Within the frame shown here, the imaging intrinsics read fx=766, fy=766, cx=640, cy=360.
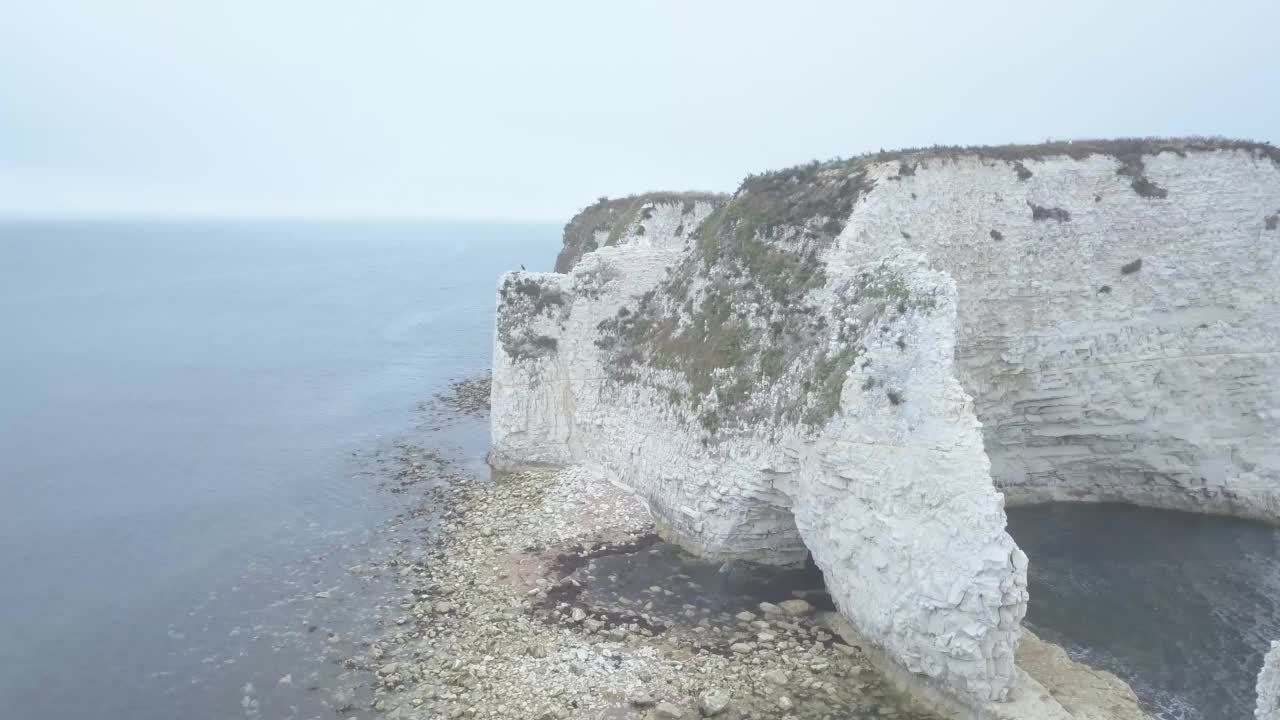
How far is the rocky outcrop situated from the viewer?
11656mm

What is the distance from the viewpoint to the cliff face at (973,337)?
829 inches

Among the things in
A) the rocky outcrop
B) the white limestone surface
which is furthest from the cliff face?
the rocky outcrop

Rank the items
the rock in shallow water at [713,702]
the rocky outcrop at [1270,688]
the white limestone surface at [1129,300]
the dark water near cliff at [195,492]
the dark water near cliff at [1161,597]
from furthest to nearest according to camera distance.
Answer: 1. the white limestone surface at [1129,300]
2. the dark water near cliff at [195,492]
3. the dark water near cliff at [1161,597]
4. the rock in shallow water at [713,702]
5. the rocky outcrop at [1270,688]

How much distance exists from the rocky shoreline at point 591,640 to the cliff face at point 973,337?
1734mm

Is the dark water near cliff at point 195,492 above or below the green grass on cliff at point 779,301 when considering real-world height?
below

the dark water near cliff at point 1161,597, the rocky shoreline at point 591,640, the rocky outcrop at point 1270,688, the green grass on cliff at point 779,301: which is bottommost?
the rocky shoreline at point 591,640

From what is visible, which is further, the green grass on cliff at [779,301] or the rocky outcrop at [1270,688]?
the green grass on cliff at [779,301]

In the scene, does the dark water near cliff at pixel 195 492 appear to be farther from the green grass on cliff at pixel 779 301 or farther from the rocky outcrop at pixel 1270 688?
the rocky outcrop at pixel 1270 688

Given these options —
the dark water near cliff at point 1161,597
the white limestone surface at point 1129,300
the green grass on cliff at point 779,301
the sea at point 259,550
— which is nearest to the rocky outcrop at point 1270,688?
the dark water near cliff at point 1161,597

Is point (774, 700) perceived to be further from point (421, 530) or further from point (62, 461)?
point (62, 461)

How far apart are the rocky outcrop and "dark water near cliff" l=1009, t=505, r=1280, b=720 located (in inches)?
185

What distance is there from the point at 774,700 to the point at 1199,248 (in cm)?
2076

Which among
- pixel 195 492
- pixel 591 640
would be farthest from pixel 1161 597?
pixel 195 492

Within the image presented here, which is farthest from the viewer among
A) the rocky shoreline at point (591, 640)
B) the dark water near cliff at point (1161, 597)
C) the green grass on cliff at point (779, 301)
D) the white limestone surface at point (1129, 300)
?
the white limestone surface at point (1129, 300)
